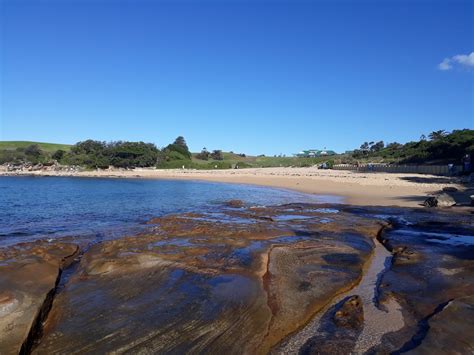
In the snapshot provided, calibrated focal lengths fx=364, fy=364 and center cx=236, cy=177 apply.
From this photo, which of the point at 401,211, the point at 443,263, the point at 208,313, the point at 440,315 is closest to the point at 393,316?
the point at 440,315

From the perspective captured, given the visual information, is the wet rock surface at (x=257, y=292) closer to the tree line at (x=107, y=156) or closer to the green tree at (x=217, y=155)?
the tree line at (x=107, y=156)

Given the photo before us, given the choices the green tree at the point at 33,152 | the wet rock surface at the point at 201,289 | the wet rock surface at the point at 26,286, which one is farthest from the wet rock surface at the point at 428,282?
the green tree at the point at 33,152

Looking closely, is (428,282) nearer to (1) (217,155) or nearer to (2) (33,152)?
(2) (33,152)

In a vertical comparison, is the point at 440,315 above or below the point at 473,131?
below

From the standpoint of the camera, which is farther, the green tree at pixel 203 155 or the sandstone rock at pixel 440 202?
the green tree at pixel 203 155

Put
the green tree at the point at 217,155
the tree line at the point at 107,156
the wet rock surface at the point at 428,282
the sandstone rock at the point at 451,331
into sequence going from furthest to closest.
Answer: the green tree at the point at 217,155
the tree line at the point at 107,156
the wet rock surface at the point at 428,282
the sandstone rock at the point at 451,331

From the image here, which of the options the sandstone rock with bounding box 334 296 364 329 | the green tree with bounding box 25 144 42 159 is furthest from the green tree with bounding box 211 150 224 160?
the sandstone rock with bounding box 334 296 364 329

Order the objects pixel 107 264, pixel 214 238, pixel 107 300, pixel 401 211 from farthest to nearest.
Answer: pixel 401 211 → pixel 214 238 → pixel 107 264 → pixel 107 300

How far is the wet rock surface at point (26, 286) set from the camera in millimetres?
4445

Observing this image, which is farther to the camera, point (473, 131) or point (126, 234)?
point (473, 131)

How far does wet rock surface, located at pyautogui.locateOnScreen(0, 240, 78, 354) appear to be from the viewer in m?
4.45

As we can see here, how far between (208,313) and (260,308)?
792 mm

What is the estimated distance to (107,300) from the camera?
5.82 m

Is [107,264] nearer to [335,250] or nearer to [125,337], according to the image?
[125,337]
